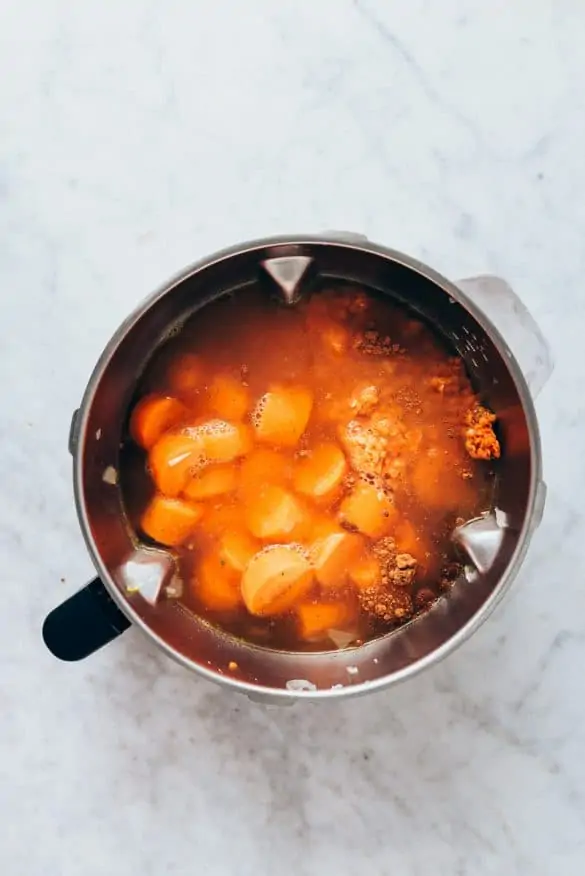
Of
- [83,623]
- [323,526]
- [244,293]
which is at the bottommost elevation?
[83,623]

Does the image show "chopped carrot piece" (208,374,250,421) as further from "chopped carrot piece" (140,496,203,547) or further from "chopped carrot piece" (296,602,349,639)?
"chopped carrot piece" (296,602,349,639)

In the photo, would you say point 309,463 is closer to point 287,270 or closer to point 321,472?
point 321,472

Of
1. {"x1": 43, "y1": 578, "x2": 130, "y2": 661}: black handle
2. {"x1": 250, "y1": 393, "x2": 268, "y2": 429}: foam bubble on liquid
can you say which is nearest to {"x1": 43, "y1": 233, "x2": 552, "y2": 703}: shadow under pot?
{"x1": 43, "y1": 578, "x2": 130, "y2": 661}: black handle

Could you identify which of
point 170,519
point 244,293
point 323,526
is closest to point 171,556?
point 170,519

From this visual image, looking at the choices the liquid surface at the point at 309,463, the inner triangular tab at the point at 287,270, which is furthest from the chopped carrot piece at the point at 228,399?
the inner triangular tab at the point at 287,270

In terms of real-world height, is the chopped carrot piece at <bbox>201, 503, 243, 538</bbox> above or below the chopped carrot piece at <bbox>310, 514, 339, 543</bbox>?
below
